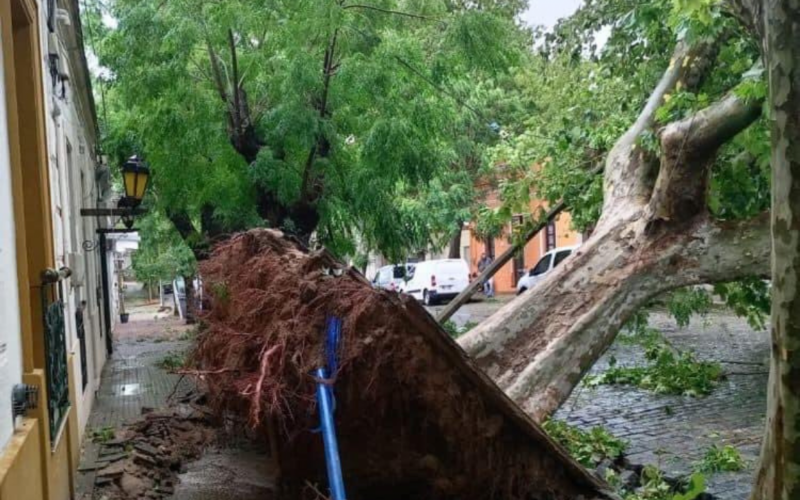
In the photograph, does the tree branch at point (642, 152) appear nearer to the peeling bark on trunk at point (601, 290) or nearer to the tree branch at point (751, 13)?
the peeling bark on trunk at point (601, 290)

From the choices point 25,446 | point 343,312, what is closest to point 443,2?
point 343,312

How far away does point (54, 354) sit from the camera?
15.4 ft

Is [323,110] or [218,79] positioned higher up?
[218,79]

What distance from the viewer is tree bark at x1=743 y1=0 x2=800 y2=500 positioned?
2.81 m

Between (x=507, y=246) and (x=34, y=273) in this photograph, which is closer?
(x=34, y=273)

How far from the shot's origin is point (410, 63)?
34.1ft

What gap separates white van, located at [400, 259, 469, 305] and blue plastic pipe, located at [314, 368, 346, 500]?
934 inches

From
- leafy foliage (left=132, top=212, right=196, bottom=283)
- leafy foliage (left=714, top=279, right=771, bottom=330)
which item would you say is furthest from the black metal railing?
leafy foliage (left=132, top=212, right=196, bottom=283)

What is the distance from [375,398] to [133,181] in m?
6.04

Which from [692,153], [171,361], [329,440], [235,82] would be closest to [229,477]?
[329,440]

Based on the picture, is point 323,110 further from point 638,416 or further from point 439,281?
point 439,281

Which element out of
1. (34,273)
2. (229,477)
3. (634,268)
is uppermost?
(34,273)

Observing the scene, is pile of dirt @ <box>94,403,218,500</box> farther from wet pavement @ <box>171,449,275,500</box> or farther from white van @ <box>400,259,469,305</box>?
white van @ <box>400,259,469,305</box>

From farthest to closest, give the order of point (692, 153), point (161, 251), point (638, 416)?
point (161, 251) → point (638, 416) → point (692, 153)
